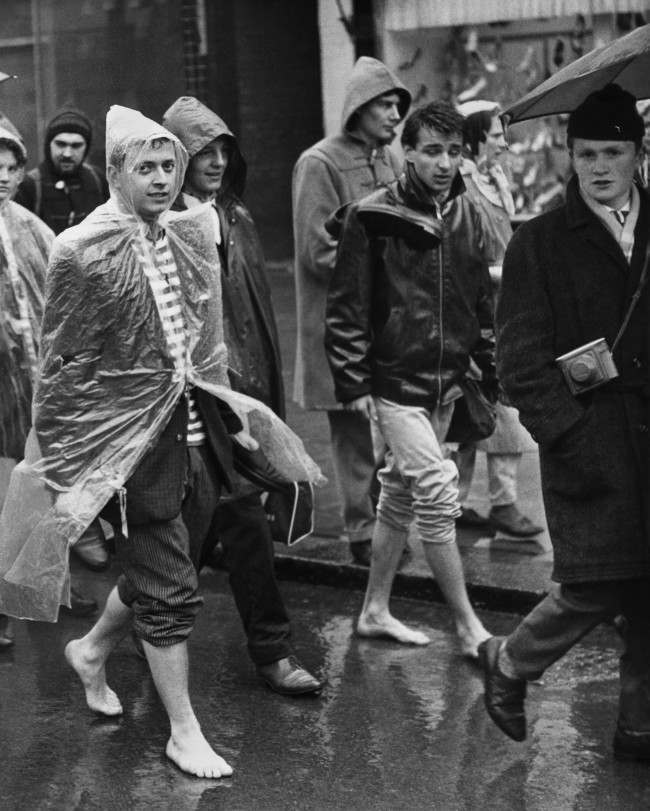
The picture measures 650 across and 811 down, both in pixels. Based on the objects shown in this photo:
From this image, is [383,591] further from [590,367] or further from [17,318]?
[590,367]

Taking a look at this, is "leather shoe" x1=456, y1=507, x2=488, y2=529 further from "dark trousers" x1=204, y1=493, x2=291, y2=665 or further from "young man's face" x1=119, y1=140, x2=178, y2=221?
"young man's face" x1=119, y1=140, x2=178, y2=221

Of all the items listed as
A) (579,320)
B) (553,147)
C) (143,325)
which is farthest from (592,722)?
(553,147)

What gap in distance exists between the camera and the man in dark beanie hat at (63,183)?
876 centimetres

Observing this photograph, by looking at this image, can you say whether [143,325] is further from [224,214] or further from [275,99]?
[275,99]

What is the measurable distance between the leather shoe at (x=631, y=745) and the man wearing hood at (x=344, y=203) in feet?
7.77

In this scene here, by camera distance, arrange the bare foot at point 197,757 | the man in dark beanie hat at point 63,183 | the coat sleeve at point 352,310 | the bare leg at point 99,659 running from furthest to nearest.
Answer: the man in dark beanie hat at point 63,183 → the coat sleeve at point 352,310 → the bare leg at point 99,659 → the bare foot at point 197,757

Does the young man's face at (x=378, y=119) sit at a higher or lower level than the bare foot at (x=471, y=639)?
higher

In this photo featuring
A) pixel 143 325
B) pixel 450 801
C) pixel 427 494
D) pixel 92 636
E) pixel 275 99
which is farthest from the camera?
pixel 275 99

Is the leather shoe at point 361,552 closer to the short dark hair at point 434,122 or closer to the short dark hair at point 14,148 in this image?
the short dark hair at point 434,122

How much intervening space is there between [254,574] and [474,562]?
1.60m

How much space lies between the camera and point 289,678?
6.16 meters

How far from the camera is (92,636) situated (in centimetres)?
596

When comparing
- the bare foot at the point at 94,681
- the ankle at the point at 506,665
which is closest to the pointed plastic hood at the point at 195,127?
the bare foot at the point at 94,681

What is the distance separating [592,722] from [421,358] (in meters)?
1.51
